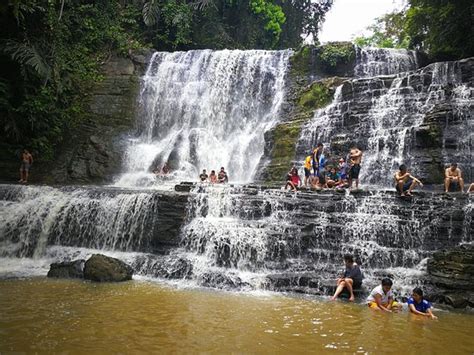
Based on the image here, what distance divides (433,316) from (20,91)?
16270 millimetres

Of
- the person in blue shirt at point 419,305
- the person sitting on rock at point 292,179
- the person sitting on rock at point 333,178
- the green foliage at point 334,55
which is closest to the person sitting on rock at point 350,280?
the person in blue shirt at point 419,305

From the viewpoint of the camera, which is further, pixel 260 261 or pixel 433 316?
pixel 260 261

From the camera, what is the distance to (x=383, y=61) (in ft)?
70.3

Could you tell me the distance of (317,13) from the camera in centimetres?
3453

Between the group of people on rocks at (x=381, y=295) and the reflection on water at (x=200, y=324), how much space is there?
0.22m

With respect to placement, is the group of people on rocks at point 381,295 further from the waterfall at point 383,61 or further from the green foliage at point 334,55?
the green foliage at point 334,55

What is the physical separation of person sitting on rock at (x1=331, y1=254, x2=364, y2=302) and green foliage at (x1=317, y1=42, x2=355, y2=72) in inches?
641

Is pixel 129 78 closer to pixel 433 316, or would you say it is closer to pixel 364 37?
pixel 433 316

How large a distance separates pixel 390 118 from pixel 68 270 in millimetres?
11889

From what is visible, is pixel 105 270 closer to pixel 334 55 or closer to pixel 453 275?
pixel 453 275

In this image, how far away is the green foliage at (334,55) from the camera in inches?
873

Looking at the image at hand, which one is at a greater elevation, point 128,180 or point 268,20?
point 268,20

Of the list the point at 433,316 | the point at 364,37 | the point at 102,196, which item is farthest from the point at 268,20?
the point at 433,316

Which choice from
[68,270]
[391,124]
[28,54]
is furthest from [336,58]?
[68,270]
